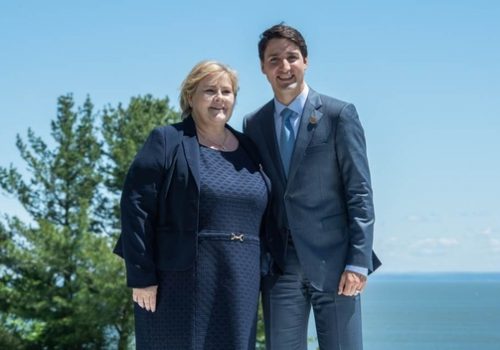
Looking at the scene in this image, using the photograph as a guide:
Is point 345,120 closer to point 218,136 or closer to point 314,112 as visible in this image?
A: point 314,112

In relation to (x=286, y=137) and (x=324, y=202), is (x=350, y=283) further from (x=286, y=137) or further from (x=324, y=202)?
(x=286, y=137)

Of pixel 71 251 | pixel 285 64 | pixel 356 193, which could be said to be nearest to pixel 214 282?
pixel 356 193

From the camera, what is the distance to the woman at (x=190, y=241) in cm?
288

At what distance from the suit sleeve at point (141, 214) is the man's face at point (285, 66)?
1.70 ft

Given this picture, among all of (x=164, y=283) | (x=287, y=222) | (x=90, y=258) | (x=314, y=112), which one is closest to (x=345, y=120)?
(x=314, y=112)

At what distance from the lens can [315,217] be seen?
305 cm

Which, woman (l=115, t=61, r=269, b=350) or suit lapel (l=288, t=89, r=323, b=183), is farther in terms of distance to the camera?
suit lapel (l=288, t=89, r=323, b=183)

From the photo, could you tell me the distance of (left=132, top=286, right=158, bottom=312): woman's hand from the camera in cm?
289

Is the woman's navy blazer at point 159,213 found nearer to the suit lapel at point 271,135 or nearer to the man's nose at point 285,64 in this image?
the suit lapel at point 271,135

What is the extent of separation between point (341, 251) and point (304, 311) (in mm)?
263

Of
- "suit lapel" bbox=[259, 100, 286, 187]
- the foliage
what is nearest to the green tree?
the foliage

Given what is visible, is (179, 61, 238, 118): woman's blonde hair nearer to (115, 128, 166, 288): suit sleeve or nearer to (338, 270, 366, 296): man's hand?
(115, 128, 166, 288): suit sleeve

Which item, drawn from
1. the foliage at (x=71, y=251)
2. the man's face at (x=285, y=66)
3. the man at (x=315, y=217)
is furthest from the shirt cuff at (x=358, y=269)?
the foliage at (x=71, y=251)

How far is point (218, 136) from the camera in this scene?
3098 millimetres
